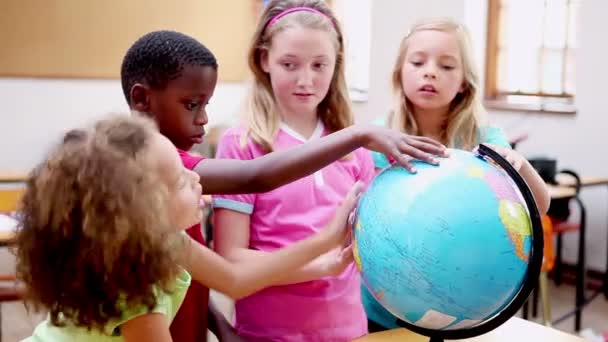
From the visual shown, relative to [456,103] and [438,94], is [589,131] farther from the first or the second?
[438,94]

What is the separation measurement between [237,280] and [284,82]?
462mm

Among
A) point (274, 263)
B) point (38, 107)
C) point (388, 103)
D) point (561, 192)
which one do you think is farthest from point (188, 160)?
point (38, 107)

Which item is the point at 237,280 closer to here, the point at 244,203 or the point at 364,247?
the point at 244,203

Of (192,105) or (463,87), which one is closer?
(192,105)

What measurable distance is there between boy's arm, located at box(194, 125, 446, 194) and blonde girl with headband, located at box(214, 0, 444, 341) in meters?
0.11

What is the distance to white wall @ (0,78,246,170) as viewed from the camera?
223 inches

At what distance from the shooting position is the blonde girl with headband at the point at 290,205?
1504 mm

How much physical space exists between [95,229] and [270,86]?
2.46ft

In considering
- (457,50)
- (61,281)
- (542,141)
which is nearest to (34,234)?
(61,281)

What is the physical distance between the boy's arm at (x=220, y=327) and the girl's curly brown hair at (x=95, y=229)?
0.45 meters

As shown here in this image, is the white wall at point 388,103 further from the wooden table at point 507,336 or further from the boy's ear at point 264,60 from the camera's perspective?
the wooden table at point 507,336

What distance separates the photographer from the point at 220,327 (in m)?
1.50

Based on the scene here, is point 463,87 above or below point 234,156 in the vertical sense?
above

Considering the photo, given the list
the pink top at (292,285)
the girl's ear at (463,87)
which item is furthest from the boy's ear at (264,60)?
the girl's ear at (463,87)
